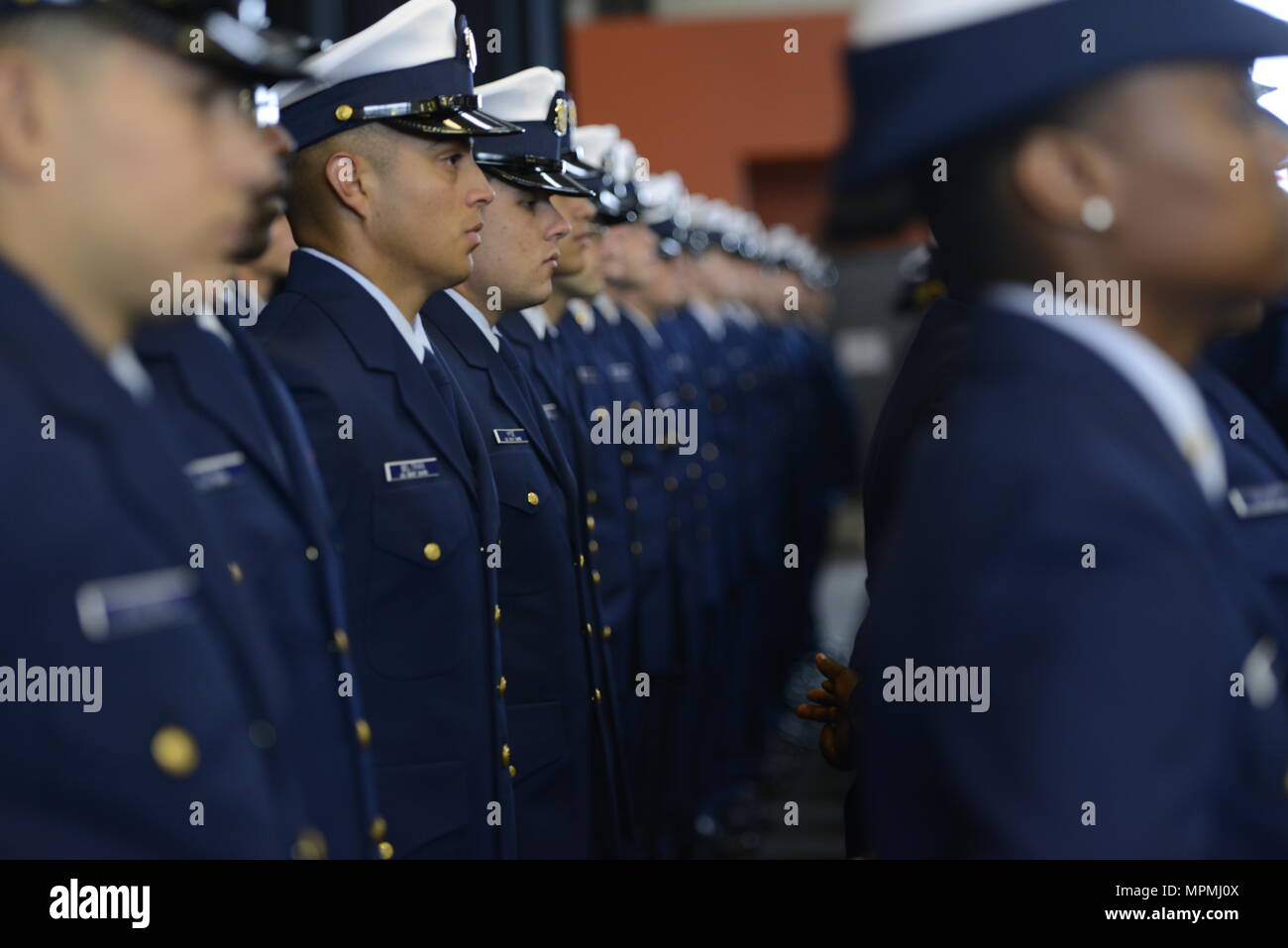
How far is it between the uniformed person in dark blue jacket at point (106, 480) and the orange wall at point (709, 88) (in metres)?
10.5

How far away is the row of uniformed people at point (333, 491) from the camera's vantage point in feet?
3.76

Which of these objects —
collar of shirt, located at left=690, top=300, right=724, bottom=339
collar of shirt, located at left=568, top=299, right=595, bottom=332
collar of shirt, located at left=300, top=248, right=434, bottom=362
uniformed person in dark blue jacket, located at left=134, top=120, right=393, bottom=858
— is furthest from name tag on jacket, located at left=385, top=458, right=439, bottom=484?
collar of shirt, located at left=690, top=300, right=724, bottom=339

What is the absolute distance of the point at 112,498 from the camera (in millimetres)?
1155

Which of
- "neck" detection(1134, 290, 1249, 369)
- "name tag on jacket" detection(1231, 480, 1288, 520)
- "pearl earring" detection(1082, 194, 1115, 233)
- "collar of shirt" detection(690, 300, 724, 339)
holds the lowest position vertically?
"name tag on jacket" detection(1231, 480, 1288, 520)

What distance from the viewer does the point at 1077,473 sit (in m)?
1.02

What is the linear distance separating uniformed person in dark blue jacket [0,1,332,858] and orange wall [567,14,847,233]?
Answer: 10.5 metres

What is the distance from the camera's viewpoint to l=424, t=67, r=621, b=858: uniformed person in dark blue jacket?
2650 millimetres

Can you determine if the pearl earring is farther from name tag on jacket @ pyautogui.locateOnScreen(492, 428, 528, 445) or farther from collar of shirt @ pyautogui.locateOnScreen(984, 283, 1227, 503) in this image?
name tag on jacket @ pyautogui.locateOnScreen(492, 428, 528, 445)

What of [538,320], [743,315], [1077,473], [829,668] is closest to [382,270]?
[829,668]

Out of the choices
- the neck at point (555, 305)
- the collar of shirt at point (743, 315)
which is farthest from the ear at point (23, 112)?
the collar of shirt at point (743, 315)

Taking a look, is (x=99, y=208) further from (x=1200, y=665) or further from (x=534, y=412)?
(x=534, y=412)

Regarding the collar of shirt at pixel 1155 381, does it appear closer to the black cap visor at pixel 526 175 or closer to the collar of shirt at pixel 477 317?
the collar of shirt at pixel 477 317
